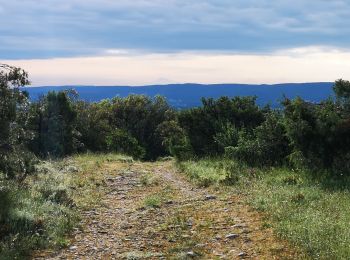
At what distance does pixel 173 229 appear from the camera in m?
10.1

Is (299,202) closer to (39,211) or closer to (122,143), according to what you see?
(39,211)

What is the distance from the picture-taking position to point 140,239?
9.50 m

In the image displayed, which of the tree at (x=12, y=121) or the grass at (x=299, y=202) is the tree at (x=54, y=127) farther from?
the tree at (x=12, y=121)

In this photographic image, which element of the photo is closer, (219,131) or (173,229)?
(173,229)

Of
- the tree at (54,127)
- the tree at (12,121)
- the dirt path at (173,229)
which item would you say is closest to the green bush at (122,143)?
the tree at (54,127)

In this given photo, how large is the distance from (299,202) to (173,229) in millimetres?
3136

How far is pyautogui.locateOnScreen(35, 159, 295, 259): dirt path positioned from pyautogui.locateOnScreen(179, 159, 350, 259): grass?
1.23 feet

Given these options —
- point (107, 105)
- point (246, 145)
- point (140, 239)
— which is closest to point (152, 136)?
point (107, 105)

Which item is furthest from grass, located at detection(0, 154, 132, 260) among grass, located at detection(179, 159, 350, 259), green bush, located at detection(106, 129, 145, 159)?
green bush, located at detection(106, 129, 145, 159)

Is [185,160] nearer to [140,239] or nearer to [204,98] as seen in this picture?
[204,98]

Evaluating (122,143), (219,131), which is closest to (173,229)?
(219,131)

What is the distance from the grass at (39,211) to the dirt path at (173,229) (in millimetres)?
366

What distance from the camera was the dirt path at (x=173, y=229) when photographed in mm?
8383

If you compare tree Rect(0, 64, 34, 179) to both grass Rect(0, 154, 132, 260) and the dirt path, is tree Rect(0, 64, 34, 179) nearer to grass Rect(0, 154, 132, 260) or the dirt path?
grass Rect(0, 154, 132, 260)
